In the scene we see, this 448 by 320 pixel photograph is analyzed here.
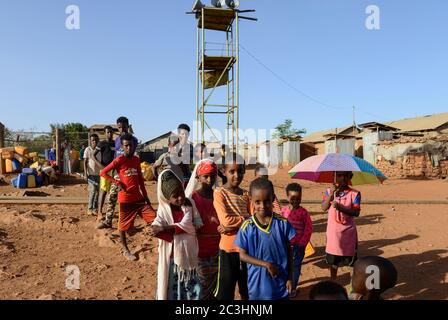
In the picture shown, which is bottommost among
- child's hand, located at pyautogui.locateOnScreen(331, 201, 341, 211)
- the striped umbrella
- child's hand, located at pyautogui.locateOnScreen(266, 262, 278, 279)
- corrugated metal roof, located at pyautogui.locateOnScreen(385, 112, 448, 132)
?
child's hand, located at pyautogui.locateOnScreen(266, 262, 278, 279)

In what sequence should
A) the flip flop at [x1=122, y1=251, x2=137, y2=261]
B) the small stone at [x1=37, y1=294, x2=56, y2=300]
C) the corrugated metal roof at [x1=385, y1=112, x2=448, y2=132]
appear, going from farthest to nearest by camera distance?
the corrugated metal roof at [x1=385, y1=112, x2=448, y2=132], the flip flop at [x1=122, y1=251, x2=137, y2=261], the small stone at [x1=37, y1=294, x2=56, y2=300]

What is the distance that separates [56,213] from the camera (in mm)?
7008

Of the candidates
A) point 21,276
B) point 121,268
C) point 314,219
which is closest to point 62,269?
point 21,276

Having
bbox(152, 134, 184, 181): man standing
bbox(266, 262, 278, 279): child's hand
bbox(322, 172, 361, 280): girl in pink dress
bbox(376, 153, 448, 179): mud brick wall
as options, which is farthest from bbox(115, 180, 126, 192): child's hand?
bbox(376, 153, 448, 179): mud brick wall

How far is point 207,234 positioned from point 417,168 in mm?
18580

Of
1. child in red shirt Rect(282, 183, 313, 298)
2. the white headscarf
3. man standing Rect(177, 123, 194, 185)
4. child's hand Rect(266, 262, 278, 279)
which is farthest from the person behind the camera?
man standing Rect(177, 123, 194, 185)

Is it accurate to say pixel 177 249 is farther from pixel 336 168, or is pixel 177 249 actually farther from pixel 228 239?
pixel 336 168

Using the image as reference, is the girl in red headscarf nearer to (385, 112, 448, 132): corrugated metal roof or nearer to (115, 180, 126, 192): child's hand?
(115, 180, 126, 192): child's hand

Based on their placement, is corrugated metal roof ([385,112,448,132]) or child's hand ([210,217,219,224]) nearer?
child's hand ([210,217,219,224])

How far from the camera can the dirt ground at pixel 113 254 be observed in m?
3.98

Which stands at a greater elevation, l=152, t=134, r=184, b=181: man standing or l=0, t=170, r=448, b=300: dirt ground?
l=152, t=134, r=184, b=181: man standing

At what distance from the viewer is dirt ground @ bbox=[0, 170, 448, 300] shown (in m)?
3.98

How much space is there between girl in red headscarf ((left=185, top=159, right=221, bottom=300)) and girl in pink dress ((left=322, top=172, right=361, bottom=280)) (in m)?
1.46
